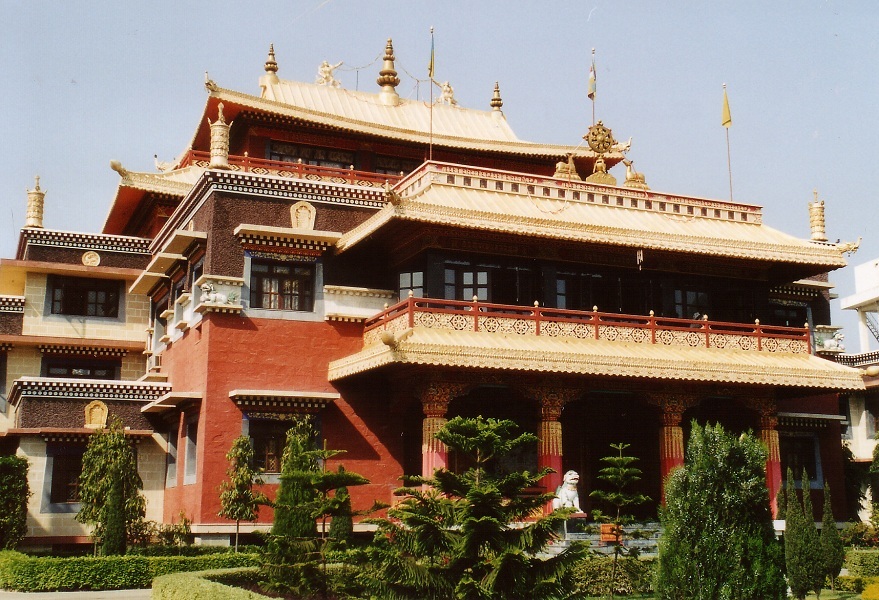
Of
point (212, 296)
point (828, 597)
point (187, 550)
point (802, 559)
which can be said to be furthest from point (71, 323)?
point (828, 597)

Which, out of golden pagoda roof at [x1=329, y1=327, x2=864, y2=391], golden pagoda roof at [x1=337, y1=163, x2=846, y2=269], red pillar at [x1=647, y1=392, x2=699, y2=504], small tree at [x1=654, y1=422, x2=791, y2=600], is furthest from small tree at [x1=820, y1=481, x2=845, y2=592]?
small tree at [x1=654, y1=422, x2=791, y2=600]

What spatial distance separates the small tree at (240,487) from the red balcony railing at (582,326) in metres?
4.14

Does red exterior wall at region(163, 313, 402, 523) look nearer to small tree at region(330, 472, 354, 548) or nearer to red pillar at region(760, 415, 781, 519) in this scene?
small tree at region(330, 472, 354, 548)

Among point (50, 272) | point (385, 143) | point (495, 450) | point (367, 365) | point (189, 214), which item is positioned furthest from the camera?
point (50, 272)

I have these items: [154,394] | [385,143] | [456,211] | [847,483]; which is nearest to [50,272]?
[154,394]

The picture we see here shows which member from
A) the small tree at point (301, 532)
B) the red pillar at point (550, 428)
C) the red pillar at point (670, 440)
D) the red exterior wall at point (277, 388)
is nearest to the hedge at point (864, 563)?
the red pillar at point (670, 440)

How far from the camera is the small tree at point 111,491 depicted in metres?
21.6

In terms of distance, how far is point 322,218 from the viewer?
25297 mm

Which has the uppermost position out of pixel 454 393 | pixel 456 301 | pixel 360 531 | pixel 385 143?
pixel 385 143

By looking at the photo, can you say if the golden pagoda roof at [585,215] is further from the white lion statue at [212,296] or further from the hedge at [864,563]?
the hedge at [864,563]

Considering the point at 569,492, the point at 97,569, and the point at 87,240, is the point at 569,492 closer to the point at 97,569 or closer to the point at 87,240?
the point at 97,569

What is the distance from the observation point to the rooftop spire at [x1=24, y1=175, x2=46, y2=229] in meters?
33.6

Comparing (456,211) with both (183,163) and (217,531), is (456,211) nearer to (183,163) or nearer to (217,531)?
(217,531)

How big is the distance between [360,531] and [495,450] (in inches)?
406
